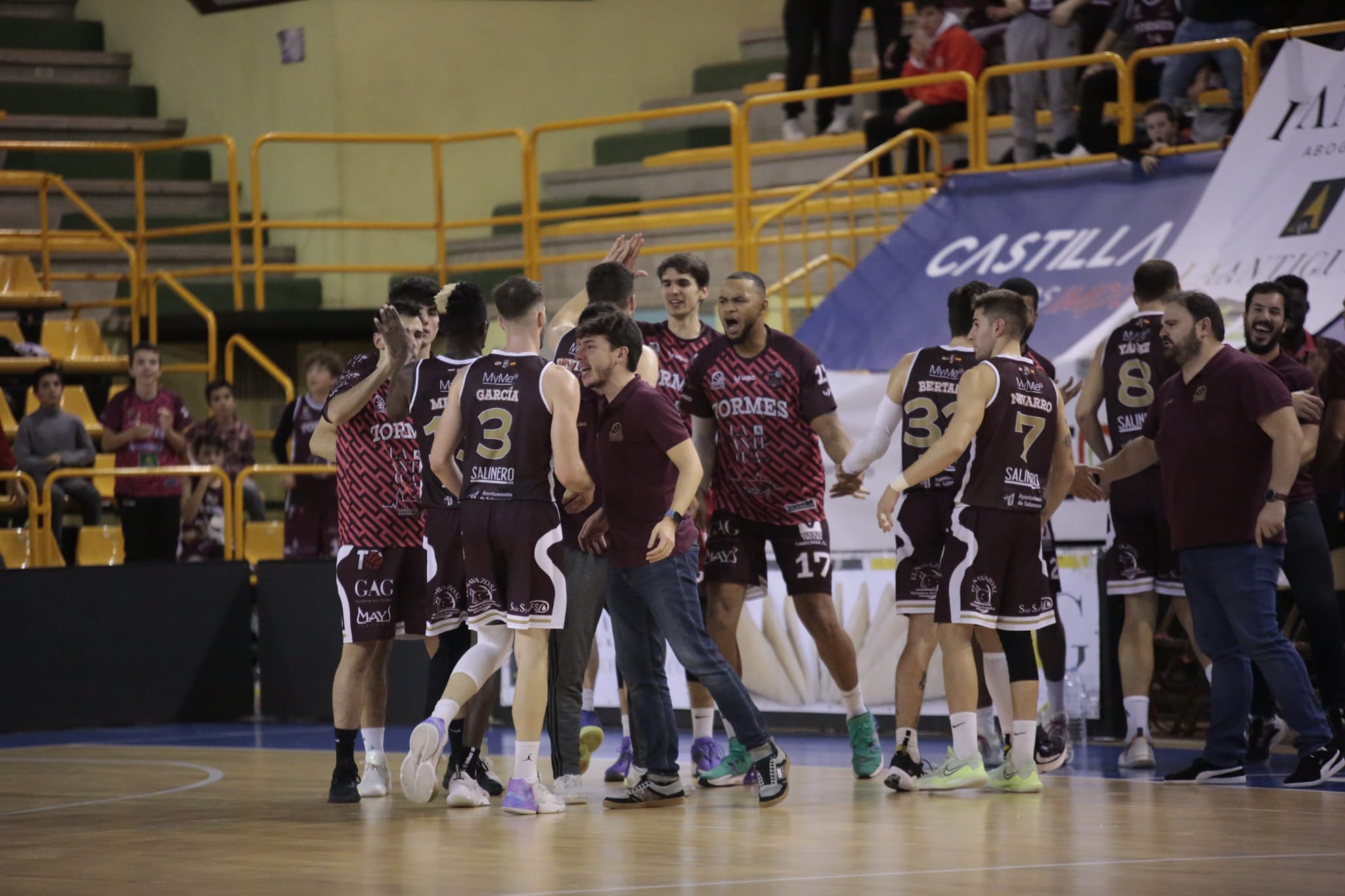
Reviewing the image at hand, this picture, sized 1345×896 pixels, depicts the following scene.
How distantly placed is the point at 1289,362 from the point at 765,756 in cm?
337

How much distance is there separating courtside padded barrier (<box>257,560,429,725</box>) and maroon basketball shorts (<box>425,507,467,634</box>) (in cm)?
464

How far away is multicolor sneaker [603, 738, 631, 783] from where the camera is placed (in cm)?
984

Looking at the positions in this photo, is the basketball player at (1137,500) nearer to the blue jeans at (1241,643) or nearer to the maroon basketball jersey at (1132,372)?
the maroon basketball jersey at (1132,372)

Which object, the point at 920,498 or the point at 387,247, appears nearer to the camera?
the point at 920,498

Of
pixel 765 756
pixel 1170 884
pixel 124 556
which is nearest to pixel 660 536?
pixel 765 756

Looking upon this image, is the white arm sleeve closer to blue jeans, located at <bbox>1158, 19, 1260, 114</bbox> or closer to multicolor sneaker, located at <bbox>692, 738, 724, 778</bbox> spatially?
multicolor sneaker, located at <bbox>692, 738, 724, 778</bbox>

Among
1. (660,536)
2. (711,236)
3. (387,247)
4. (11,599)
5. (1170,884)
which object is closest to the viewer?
(1170,884)

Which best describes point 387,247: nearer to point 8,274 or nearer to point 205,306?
point 205,306

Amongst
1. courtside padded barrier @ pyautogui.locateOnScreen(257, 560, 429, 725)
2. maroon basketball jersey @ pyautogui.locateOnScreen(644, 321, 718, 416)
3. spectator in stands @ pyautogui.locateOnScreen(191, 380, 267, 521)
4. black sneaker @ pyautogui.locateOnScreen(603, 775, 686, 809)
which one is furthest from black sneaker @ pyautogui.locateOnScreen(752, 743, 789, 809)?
spectator in stands @ pyautogui.locateOnScreen(191, 380, 267, 521)

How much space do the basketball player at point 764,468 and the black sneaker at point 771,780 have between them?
783mm

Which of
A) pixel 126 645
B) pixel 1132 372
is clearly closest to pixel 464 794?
pixel 1132 372

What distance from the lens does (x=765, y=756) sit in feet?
28.4

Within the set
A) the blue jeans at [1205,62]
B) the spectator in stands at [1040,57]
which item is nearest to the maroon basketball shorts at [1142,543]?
the blue jeans at [1205,62]

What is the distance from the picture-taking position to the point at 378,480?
9195mm
